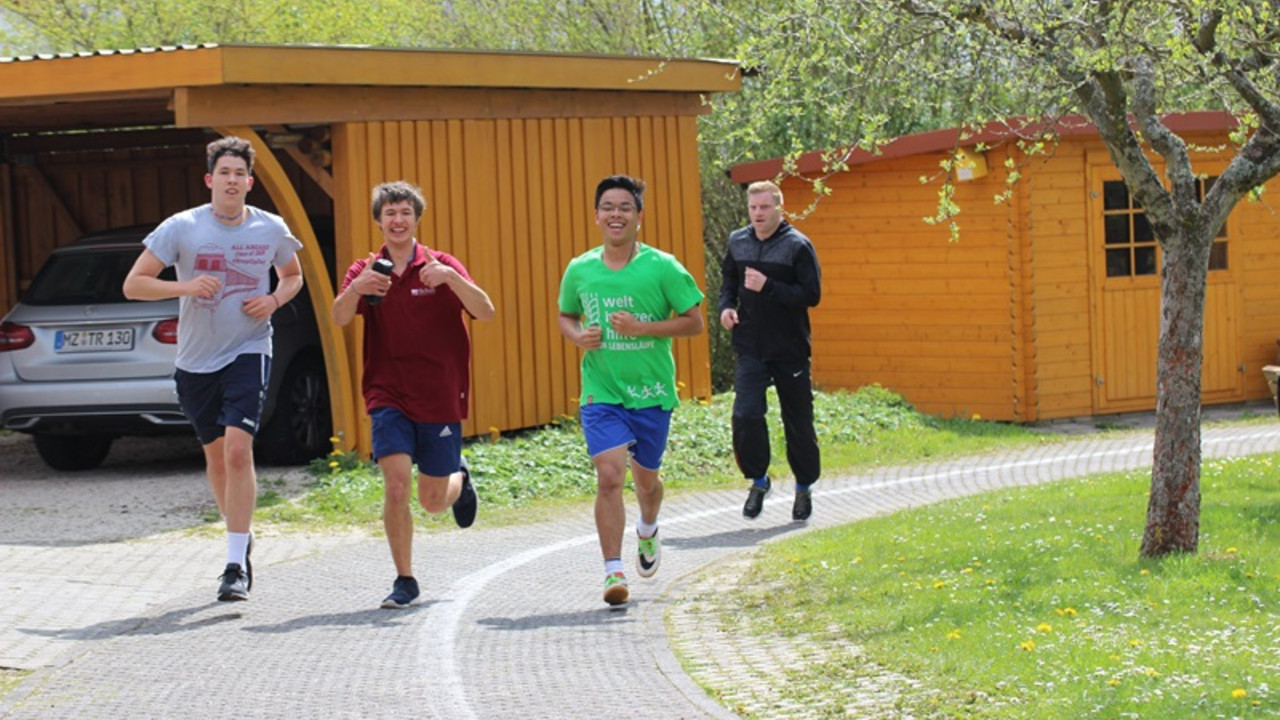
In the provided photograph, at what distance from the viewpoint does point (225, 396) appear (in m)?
9.05

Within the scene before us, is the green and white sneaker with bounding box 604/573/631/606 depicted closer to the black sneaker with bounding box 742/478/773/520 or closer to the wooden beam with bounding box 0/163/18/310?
the black sneaker with bounding box 742/478/773/520

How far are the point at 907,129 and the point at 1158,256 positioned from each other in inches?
189

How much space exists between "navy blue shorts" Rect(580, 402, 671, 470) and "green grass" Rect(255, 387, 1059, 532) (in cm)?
301

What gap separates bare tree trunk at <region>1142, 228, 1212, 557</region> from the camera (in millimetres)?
8805

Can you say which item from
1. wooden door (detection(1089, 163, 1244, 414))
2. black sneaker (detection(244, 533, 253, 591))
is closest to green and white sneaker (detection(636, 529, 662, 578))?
black sneaker (detection(244, 533, 253, 591))

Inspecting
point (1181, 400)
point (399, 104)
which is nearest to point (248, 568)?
point (1181, 400)

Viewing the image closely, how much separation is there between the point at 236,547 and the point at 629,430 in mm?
1874

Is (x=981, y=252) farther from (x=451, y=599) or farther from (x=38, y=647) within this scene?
(x=38, y=647)

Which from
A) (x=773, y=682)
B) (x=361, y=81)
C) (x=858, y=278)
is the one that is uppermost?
(x=361, y=81)

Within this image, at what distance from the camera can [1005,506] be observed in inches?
448

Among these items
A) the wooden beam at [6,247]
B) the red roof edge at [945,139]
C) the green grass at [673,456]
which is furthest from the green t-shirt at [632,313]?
the wooden beam at [6,247]

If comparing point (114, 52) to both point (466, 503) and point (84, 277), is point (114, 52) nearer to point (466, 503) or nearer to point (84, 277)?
point (84, 277)

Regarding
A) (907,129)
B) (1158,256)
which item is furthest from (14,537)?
(907,129)

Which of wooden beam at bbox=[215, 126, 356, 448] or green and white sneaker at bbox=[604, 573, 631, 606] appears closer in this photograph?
green and white sneaker at bbox=[604, 573, 631, 606]
